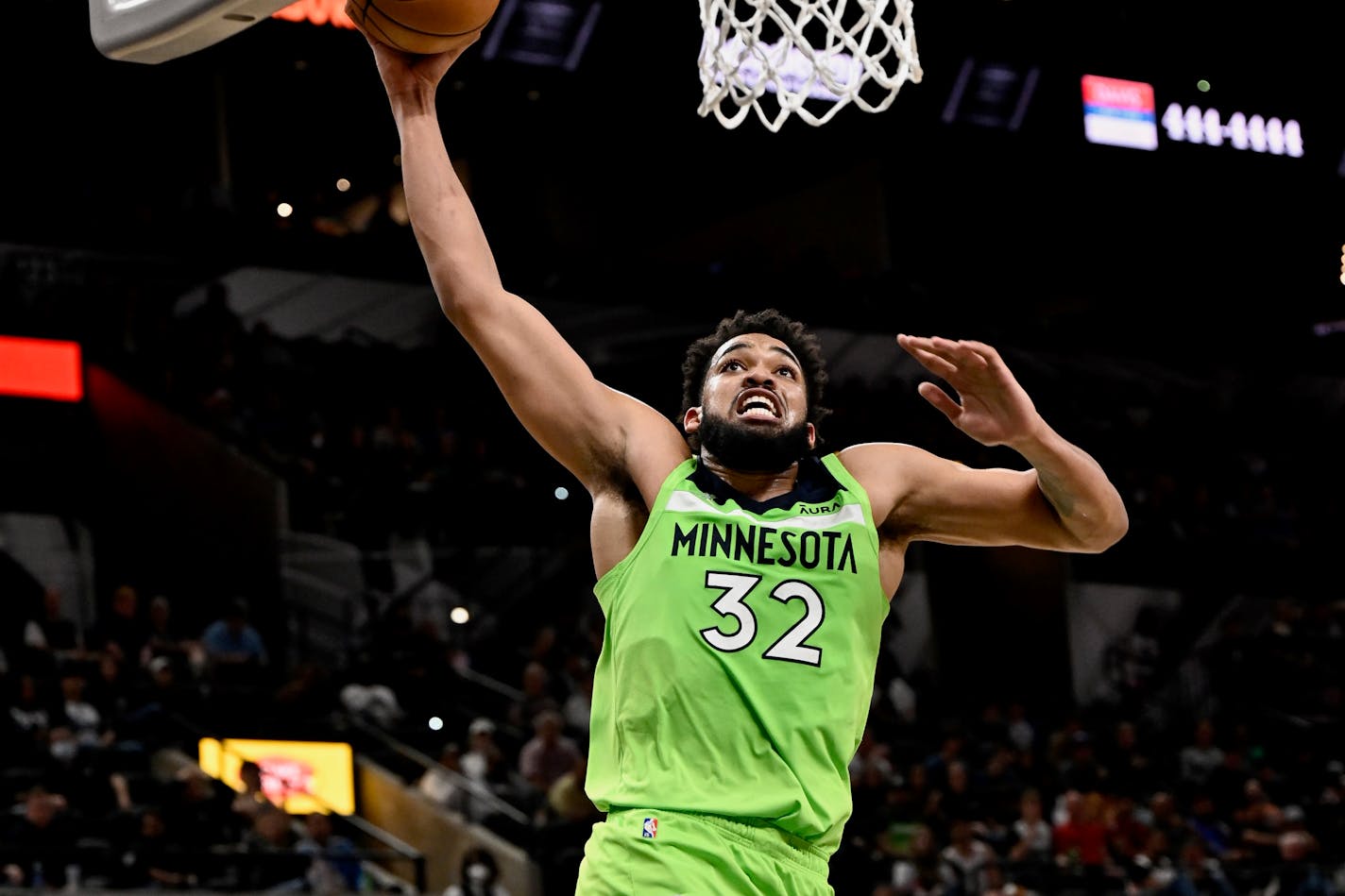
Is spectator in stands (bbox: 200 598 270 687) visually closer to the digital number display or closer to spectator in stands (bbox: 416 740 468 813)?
spectator in stands (bbox: 416 740 468 813)

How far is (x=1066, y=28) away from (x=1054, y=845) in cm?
689

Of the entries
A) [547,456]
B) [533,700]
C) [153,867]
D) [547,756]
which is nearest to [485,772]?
[547,756]

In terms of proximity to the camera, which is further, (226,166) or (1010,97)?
(226,166)

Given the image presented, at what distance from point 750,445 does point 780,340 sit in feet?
1.15

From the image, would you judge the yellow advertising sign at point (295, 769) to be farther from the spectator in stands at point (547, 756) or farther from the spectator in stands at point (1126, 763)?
the spectator in stands at point (1126, 763)

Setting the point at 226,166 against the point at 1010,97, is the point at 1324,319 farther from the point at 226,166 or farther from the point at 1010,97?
the point at 226,166

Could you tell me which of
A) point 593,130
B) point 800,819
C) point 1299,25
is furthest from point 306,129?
point 800,819

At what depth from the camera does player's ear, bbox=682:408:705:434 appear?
4.13 meters

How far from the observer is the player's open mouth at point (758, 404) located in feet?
13.0

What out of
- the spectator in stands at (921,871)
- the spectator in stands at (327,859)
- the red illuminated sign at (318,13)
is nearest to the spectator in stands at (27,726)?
the spectator in stands at (327,859)

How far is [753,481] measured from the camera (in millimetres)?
4020

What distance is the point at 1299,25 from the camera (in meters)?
16.5

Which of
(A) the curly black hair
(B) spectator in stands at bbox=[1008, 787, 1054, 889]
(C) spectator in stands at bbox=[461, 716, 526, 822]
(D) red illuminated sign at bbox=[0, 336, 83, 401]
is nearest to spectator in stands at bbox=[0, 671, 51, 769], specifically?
(C) spectator in stands at bbox=[461, 716, 526, 822]

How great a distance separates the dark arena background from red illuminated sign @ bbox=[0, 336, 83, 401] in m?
0.04
